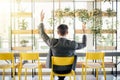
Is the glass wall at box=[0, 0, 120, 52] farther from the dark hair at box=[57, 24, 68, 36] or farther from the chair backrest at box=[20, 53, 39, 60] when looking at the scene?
the dark hair at box=[57, 24, 68, 36]

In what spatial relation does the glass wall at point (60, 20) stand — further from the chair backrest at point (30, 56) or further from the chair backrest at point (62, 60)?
the chair backrest at point (62, 60)

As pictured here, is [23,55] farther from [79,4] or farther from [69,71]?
[79,4]

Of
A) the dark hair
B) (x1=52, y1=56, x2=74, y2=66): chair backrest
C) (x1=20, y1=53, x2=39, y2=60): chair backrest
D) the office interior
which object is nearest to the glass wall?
the office interior

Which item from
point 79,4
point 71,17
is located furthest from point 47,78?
point 79,4

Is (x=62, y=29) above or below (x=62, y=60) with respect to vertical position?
above

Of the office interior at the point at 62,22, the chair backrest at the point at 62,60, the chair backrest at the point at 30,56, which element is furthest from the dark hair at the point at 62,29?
the office interior at the point at 62,22

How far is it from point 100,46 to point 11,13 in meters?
2.87

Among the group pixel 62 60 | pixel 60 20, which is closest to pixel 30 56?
pixel 62 60

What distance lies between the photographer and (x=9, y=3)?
22.0ft

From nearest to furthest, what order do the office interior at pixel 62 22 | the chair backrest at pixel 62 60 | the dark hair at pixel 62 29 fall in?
the chair backrest at pixel 62 60
the dark hair at pixel 62 29
the office interior at pixel 62 22

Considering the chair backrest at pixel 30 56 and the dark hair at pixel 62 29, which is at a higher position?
the dark hair at pixel 62 29

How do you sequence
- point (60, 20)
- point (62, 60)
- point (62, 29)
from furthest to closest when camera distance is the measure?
point (60, 20), point (62, 29), point (62, 60)

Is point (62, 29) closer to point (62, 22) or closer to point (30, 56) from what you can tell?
point (30, 56)

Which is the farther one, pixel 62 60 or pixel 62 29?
pixel 62 29
